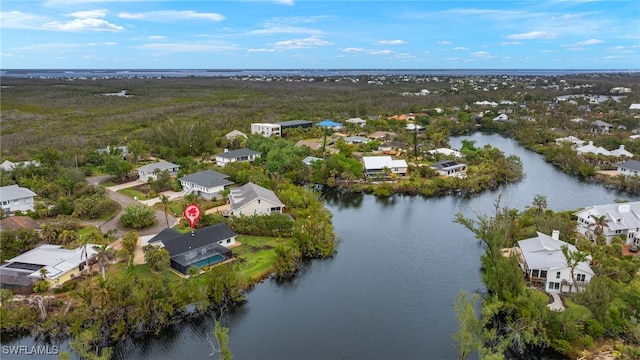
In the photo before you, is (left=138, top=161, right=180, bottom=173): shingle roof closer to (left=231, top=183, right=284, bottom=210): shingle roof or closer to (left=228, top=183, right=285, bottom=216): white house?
(left=231, top=183, right=284, bottom=210): shingle roof

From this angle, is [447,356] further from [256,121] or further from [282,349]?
[256,121]

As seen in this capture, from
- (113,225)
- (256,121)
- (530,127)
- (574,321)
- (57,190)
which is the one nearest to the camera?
(574,321)

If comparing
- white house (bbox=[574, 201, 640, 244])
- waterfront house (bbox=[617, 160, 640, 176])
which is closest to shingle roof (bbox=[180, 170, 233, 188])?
white house (bbox=[574, 201, 640, 244])

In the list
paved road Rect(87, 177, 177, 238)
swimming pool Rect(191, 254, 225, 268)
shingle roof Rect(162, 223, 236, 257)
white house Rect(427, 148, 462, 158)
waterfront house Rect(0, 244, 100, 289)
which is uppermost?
white house Rect(427, 148, 462, 158)

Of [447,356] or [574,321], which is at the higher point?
[574,321]

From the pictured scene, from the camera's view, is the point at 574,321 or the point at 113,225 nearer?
the point at 574,321

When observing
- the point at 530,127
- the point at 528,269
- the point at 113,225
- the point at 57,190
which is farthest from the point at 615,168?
Answer: the point at 57,190

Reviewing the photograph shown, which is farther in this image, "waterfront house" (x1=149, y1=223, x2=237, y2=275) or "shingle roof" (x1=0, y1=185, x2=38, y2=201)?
"shingle roof" (x1=0, y1=185, x2=38, y2=201)
